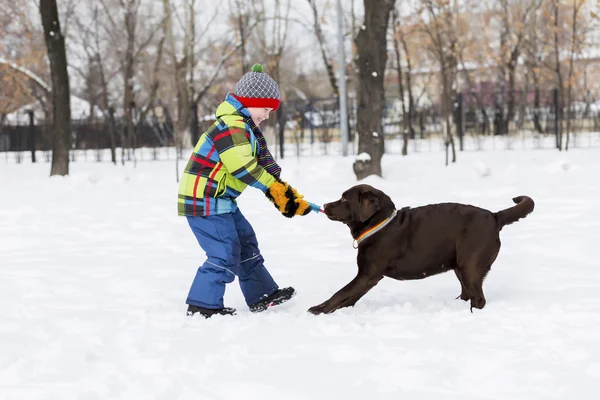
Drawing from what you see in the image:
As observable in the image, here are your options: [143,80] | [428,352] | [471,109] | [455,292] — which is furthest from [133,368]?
[143,80]

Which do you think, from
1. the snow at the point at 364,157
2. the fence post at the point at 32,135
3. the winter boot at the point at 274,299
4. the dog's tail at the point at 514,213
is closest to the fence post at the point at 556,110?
the snow at the point at 364,157

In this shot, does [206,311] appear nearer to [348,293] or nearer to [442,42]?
[348,293]

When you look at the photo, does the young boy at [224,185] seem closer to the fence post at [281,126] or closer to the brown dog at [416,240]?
the brown dog at [416,240]

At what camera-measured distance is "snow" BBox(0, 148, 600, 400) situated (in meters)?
2.97

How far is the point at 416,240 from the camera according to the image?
13.9 ft

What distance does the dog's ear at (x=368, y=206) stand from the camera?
4188 millimetres

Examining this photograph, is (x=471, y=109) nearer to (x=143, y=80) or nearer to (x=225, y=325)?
(x=225, y=325)

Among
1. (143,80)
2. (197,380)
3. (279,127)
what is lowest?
(197,380)

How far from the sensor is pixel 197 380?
10.0ft

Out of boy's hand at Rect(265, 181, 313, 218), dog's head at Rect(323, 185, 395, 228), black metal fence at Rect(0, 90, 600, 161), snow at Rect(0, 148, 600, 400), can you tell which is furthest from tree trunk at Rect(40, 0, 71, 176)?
dog's head at Rect(323, 185, 395, 228)

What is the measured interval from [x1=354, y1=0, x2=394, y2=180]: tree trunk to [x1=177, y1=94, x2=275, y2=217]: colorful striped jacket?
805 cm

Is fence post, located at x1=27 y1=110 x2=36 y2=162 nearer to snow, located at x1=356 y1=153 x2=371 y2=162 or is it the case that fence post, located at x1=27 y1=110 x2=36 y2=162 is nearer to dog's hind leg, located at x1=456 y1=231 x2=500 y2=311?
snow, located at x1=356 y1=153 x2=371 y2=162

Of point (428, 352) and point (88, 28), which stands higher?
point (88, 28)

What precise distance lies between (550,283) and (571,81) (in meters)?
14.0
